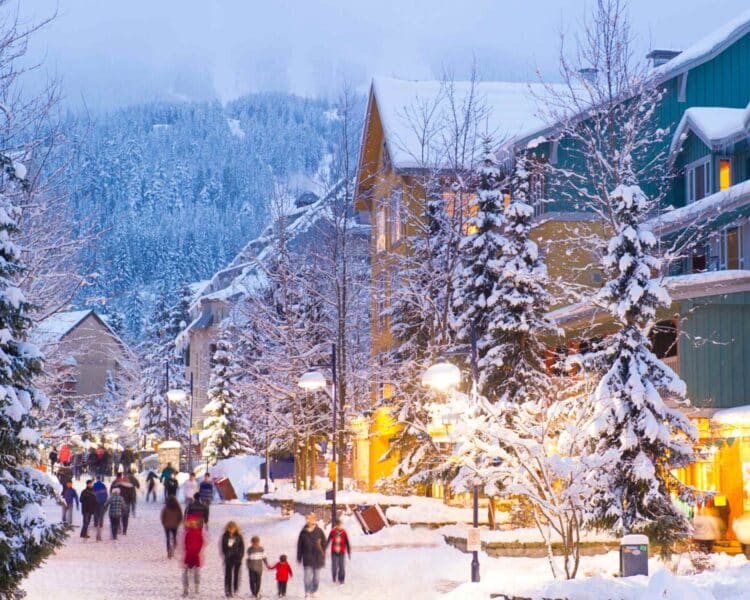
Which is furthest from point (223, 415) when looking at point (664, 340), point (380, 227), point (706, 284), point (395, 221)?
point (706, 284)

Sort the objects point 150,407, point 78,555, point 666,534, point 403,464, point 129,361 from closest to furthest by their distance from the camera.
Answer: point 666,534 → point 78,555 → point 403,464 → point 150,407 → point 129,361

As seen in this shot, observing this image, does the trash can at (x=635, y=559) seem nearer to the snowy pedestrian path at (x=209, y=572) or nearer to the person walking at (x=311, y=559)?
the snowy pedestrian path at (x=209, y=572)

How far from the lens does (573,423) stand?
69.5ft

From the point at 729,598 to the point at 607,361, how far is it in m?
10.3

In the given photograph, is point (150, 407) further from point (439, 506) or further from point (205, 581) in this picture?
point (205, 581)

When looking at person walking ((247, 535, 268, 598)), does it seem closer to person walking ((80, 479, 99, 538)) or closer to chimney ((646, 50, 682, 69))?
person walking ((80, 479, 99, 538))

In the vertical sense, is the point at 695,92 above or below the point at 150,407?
above

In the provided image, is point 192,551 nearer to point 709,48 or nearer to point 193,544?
point 193,544

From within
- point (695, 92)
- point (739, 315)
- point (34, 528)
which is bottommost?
point (34, 528)

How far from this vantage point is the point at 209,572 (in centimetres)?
2656

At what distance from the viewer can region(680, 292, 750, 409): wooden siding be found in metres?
29.6

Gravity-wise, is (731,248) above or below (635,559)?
above

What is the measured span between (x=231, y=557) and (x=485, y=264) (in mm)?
14392

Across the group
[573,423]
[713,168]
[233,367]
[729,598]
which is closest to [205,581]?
[573,423]
